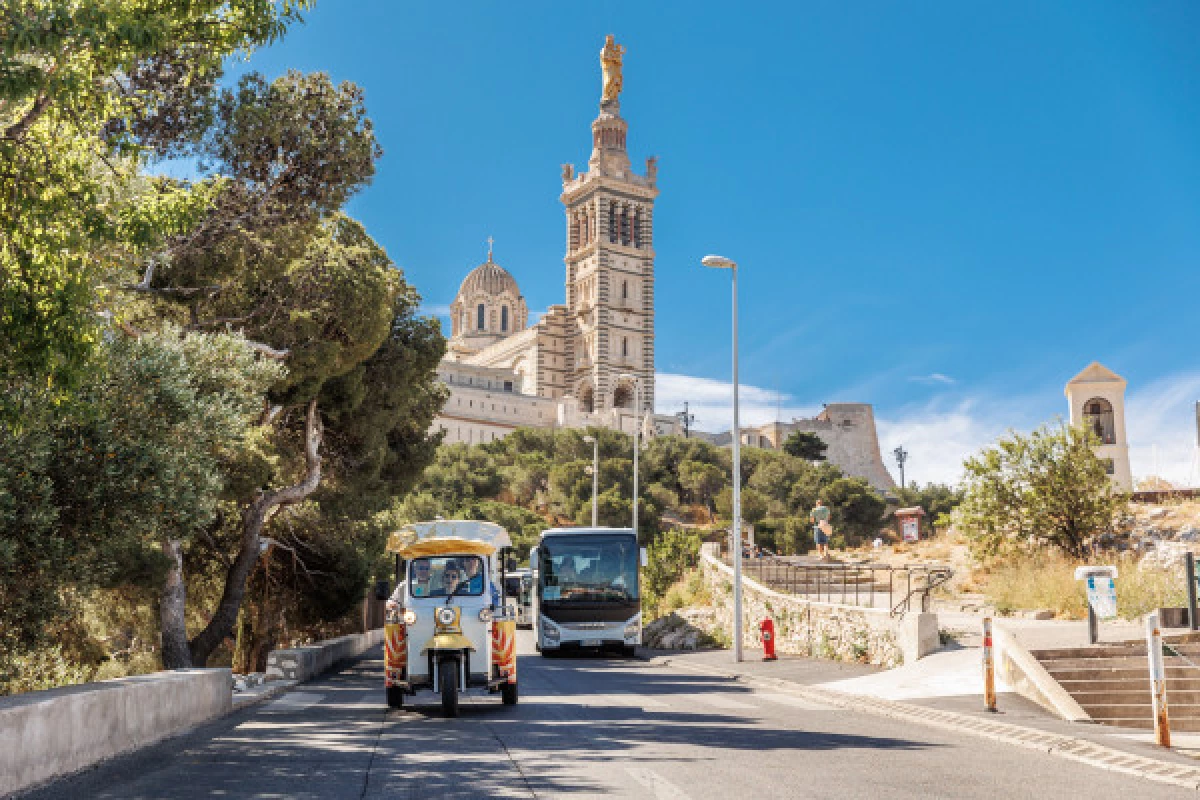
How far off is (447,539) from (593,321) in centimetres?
11481

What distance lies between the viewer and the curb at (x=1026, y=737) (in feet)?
28.5

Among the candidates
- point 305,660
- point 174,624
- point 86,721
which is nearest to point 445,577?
point 86,721

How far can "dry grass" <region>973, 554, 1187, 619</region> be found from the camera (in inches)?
757

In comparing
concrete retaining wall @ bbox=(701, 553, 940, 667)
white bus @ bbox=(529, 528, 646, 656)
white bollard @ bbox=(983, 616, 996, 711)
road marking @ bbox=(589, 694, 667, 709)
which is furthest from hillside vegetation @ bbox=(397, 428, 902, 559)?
white bollard @ bbox=(983, 616, 996, 711)

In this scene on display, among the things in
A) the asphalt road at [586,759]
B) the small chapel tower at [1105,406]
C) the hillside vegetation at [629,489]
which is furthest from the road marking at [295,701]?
the hillside vegetation at [629,489]

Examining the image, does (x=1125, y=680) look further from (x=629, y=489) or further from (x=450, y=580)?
(x=629, y=489)

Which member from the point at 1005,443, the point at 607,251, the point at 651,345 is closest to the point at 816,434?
the point at 651,345

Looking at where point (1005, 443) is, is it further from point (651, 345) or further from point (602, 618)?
point (651, 345)

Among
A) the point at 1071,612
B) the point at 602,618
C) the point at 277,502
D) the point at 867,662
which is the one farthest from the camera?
A: the point at 602,618

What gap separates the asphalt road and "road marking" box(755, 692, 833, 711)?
0.55ft

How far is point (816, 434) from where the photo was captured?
420ft

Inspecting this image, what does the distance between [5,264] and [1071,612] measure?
20808 mm

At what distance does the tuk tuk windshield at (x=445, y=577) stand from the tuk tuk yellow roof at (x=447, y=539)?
0.37 feet

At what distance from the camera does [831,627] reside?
22406 mm
